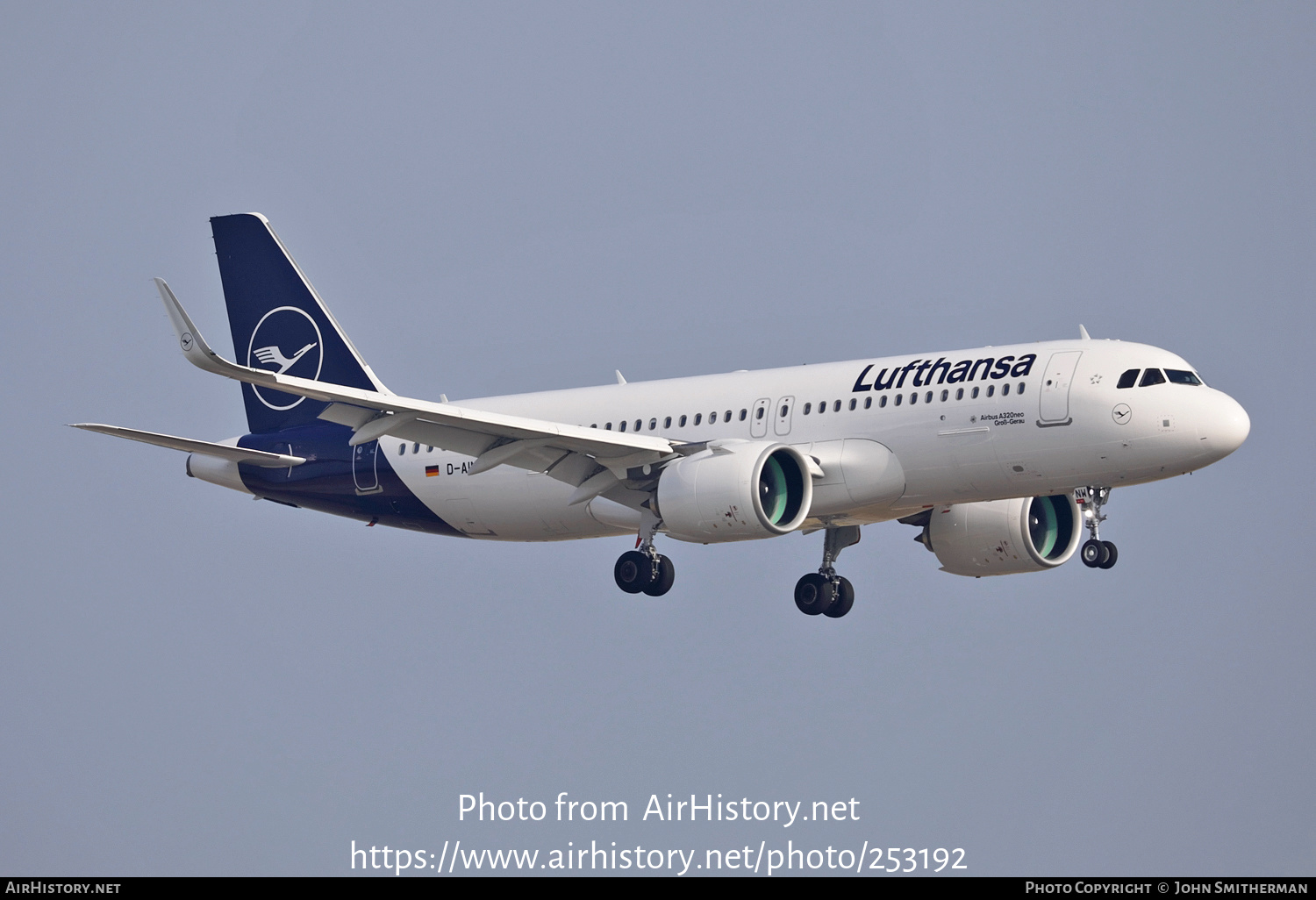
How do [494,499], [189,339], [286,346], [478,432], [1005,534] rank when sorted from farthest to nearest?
[286,346], [1005,534], [494,499], [478,432], [189,339]

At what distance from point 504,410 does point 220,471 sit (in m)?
7.68

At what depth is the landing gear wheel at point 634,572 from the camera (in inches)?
1768

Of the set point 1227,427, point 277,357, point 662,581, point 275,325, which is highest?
point 275,325

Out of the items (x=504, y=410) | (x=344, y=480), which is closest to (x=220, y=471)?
(x=344, y=480)

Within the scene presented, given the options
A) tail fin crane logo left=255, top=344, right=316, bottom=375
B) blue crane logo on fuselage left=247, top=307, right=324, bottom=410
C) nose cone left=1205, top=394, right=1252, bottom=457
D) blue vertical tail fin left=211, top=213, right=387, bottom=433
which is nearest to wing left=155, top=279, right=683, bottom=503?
blue vertical tail fin left=211, top=213, right=387, bottom=433

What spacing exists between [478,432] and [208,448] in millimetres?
8138

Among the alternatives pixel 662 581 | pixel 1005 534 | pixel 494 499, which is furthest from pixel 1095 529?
pixel 494 499

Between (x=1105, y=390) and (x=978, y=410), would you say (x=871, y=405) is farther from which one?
(x=1105, y=390)

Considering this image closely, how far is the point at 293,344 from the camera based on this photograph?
171 ft

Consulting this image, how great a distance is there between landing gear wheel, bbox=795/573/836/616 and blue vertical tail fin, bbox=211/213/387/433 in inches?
486

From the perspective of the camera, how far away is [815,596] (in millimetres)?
48531

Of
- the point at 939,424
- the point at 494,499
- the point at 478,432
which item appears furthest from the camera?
the point at 494,499

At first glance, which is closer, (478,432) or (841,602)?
(478,432)

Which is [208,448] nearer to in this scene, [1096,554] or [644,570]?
[644,570]
